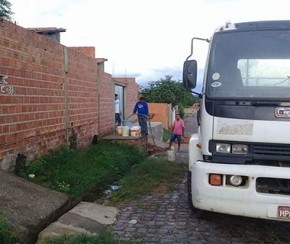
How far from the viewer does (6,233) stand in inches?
151

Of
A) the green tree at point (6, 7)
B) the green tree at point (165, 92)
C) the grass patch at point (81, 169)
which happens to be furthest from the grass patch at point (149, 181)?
the green tree at point (165, 92)

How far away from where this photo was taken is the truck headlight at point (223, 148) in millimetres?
4359

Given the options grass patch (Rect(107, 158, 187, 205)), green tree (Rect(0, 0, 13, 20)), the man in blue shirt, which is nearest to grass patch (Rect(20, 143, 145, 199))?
grass patch (Rect(107, 158, 187, 205))

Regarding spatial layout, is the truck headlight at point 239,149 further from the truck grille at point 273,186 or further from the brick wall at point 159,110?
the brick wall at point 159,110

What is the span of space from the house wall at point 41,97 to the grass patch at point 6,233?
181 cm

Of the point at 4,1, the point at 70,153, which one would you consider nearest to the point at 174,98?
the point at 4,1

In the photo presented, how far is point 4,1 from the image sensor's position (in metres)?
14.1

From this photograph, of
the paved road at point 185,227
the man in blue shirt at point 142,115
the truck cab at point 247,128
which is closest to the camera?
the truck cab at point 247,128

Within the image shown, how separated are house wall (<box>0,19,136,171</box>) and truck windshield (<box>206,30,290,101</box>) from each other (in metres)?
3.08

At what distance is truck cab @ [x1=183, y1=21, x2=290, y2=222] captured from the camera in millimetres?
4172

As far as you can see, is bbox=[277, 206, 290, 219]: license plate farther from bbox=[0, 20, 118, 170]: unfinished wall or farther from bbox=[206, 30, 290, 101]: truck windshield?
bbox=[0, 20, 118, 170]: unfinished wall

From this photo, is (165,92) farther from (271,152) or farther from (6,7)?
(271,152)

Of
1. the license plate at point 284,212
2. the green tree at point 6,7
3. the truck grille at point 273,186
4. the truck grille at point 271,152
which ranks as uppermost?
the green tree at point 6,7

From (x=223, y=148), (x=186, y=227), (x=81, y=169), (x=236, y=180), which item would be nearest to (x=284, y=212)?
(x=236, y=180)
